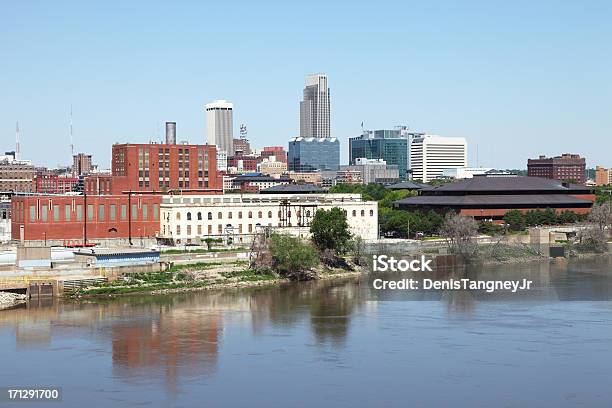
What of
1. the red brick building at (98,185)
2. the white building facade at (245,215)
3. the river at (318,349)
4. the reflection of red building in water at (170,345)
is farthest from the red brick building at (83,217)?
the reflection of red building in water at (170,345)

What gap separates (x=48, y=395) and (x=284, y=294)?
31.2 metres

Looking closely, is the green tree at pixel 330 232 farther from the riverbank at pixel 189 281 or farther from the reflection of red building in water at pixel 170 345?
the reflection of red building in water at pixel 170 345

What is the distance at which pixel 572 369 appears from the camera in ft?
158

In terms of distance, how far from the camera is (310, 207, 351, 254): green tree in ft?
280

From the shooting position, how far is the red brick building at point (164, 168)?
112m

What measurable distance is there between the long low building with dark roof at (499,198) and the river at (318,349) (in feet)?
171

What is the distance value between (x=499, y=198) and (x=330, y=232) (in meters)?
48.3

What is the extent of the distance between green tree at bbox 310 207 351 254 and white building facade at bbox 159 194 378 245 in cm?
662

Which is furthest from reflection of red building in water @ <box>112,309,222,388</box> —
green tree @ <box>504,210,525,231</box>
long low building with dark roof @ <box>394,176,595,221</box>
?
long low building with dark roof @ <box>394,176,595,221</box>

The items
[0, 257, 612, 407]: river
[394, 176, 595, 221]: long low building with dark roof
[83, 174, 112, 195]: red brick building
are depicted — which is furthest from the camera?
[394, 176, 595, 221]: long low building with dark roof

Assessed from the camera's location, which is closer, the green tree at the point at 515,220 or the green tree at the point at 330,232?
the green tree at the point at 330,232

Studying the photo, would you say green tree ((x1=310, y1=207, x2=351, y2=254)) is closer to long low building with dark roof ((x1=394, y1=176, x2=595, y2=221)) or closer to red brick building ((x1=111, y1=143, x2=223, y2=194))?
red brick building ((x1=111, y1=143, x2=223, y2=194))

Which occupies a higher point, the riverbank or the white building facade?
the white building facade

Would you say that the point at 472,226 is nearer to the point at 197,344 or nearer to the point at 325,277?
the point at 325,277
